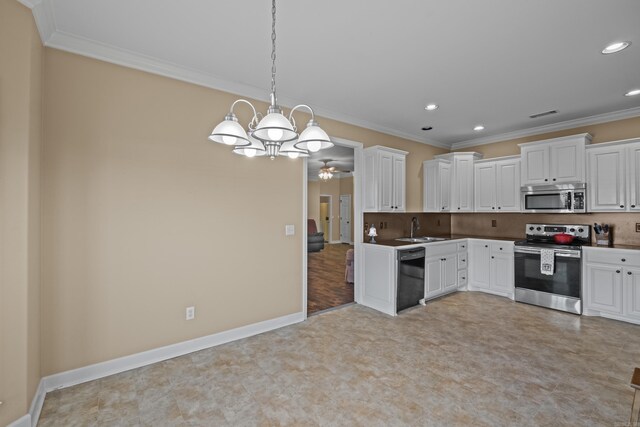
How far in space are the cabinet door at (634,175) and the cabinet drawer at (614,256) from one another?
0.65m

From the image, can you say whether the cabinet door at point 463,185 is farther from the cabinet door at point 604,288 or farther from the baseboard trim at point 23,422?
the baseboard trim at point 23,422

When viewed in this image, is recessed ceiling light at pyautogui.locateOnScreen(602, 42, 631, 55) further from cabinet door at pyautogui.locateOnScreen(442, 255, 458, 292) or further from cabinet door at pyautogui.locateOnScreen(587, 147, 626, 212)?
cabinet door at pyautogui.locateOnScreen(442, 255, 458, 292)

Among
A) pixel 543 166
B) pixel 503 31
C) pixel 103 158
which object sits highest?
pixel 503 31

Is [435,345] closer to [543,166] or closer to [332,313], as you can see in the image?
[332,313]

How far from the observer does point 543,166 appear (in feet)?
14.7

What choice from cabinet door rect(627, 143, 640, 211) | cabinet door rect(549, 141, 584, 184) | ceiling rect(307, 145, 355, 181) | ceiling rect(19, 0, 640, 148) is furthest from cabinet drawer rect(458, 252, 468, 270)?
ceiling rect(307, 145, 355, 181)

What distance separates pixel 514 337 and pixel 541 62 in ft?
9.32

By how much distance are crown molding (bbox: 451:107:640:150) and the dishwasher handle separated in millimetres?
→ 2807

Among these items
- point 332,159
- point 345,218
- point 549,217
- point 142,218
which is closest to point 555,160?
point 549,217

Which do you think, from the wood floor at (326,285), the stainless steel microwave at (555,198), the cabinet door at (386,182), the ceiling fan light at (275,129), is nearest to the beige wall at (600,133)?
the stainless steel microwave at (555,198)

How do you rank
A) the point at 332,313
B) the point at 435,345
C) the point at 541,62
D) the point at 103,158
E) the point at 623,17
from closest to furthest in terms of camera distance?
the point at 623,17 < the point at 103,158 < the point at 541,62 < the point at 435,345 < the point at 332,313

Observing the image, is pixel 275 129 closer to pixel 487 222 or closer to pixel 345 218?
pixel 487 222

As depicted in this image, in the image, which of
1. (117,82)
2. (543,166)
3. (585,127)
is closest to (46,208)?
(117,82)

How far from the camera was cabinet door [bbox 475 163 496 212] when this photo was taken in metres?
5.12
